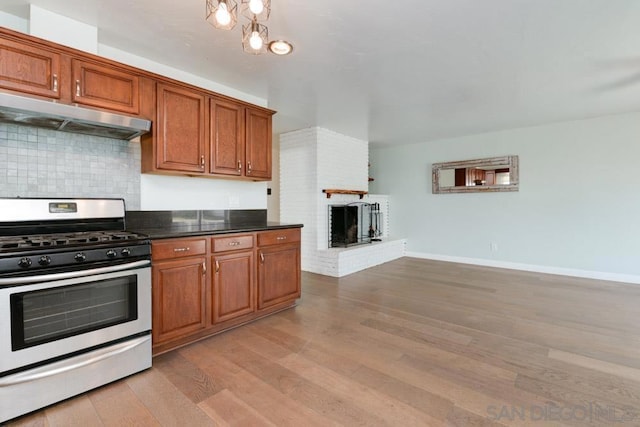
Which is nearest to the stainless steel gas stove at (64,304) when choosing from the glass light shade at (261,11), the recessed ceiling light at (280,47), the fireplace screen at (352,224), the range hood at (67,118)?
the range hood at (67,118)

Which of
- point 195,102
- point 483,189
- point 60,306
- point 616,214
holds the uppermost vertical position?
point 195,102

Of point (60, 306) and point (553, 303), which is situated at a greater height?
point (60, 306)

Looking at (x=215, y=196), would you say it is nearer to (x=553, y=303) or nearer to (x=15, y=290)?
(x=15, y=290)

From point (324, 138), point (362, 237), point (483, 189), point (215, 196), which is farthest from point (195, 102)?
point (483, 189)

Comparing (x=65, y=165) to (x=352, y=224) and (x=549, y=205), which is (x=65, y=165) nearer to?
(x=352, y=224)

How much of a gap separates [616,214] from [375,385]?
493 cm

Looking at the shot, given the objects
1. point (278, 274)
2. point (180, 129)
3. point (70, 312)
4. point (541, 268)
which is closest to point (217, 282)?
point (278, 274)

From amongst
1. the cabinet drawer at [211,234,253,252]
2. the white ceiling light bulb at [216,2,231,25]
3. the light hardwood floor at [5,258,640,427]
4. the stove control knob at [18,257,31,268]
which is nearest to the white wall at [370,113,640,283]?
the light hardwood floor at [5,258,640,427]

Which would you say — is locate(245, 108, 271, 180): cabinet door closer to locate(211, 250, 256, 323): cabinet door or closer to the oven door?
locate(211, 250, 256, 323): cabinet door

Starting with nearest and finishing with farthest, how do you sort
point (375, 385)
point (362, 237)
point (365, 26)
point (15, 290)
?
point (15, 290)
point (375, 385)
point (365, 26)
point (362, 237)

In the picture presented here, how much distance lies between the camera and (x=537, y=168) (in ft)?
16.6

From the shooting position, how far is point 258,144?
3289 mm

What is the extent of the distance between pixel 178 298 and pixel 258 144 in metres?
1.76

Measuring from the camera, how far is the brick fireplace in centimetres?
503
